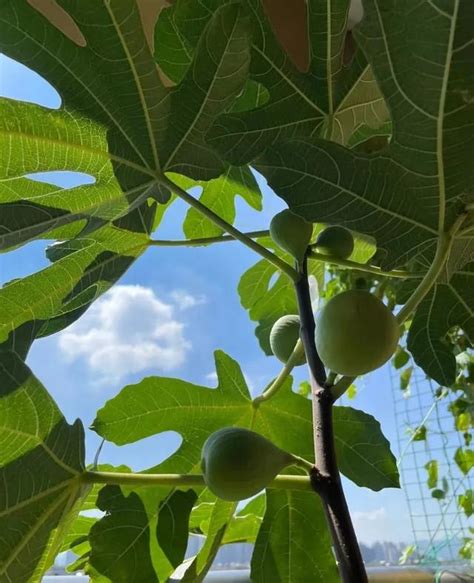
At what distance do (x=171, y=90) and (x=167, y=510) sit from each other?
0.54 metres

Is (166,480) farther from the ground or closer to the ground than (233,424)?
closer to the ground

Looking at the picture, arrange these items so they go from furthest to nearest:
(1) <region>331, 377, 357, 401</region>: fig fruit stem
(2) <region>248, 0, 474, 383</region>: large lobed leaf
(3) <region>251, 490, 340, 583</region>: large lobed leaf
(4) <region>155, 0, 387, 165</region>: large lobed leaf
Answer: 1. (3) <region>251, 490, 340, 583</region>: large lobed leaf
2. (4) <region>155, 0, 387, 165</region>: large lobed leaf
3. (1) <region>331, 377, 357, 401</region>: fig fruit stem
4. (2) <region>248, 0, 474, 383</region>: large lobed leaf

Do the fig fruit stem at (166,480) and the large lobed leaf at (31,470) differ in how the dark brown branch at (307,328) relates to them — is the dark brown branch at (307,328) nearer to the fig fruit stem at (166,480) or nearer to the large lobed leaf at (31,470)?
the fig fruit stem at (166,480)

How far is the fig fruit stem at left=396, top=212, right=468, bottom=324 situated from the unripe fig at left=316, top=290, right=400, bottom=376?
60mm

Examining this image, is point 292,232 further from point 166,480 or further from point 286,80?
point 166,480

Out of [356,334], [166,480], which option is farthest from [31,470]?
[356,334]

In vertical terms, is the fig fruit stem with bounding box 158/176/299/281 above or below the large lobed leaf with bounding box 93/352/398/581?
above

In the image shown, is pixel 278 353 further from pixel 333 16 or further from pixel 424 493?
pixel 424 493

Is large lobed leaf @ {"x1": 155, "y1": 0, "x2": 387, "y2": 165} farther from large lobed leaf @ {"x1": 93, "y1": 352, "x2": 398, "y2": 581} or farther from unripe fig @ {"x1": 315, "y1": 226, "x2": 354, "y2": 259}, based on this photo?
large lobed leaf @ {"x1": 93, "y1": 352, "x2": 398, "y2": 581}

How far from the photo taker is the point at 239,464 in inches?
24.6

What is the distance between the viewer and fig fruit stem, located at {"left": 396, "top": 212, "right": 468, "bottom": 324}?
702 millimetres

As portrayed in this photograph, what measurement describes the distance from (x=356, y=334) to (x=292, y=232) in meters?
0.21

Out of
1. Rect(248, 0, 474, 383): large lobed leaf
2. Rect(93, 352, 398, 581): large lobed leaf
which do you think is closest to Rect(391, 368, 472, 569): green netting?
Rect(93, 352, 398, 581): large lobed leaf

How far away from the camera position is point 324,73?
2.84ft
